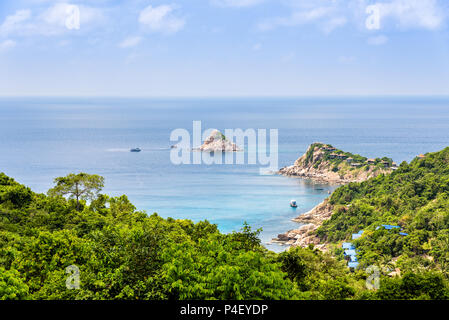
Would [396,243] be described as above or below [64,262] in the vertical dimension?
below

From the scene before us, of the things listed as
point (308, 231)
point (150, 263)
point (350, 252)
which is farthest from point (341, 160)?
point (150, 263)

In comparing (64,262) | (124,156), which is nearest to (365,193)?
(64,262)

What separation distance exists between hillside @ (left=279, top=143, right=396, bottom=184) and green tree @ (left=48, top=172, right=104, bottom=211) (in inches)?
1853

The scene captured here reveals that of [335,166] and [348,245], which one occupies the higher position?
[335,166]

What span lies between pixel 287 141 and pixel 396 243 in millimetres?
86638

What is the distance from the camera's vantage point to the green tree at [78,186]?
94.7 feet

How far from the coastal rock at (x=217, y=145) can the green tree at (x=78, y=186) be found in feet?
228

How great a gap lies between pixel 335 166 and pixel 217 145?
32.3 metres

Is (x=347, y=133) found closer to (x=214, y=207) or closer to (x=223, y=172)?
(x=223, y=172)

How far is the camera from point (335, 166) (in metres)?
73.3

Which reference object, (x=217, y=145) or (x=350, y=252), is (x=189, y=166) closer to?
(x=217, y=145)

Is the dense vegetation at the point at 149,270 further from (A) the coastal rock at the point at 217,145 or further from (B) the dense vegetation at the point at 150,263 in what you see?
(A) the coastal rock at the point at 217,145

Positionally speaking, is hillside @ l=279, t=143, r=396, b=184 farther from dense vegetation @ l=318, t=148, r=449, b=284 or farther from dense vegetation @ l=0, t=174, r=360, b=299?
dense vegetation @ l=0, t=174, r=360, b=299
